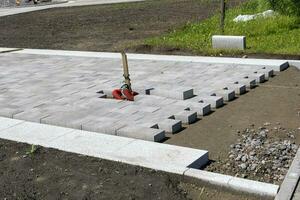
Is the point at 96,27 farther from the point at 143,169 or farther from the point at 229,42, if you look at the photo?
the point at 143,169

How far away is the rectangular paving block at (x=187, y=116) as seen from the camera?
24.3 feet

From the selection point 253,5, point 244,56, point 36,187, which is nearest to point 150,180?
point 36,187

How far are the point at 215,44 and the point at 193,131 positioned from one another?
22.8 ft

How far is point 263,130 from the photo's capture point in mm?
6941

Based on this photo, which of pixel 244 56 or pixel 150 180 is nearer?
pixel 150 180

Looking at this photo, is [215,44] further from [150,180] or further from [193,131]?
[150,180]

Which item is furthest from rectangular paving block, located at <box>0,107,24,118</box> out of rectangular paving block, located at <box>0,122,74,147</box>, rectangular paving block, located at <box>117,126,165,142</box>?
rectangular paving block, located at <box>117,126,165,142</box>

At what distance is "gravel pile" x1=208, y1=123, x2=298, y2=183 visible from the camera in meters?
5.56

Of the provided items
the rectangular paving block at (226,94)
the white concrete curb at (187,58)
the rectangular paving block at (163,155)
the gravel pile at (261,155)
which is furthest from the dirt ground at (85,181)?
the white concrete curb at (187,58)

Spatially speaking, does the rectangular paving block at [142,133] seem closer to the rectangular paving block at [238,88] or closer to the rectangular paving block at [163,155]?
the rectangular paving block at [163,155]

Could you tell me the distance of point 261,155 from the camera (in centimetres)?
600

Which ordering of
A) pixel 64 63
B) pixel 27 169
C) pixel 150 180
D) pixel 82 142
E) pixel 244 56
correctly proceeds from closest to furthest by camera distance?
pixel 150 180 → pixel 27 169 → pixel 82 142 → pixel 244 56 → pixel 64 63

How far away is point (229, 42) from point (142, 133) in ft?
24.2

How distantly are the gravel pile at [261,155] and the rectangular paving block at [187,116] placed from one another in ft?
2.84
